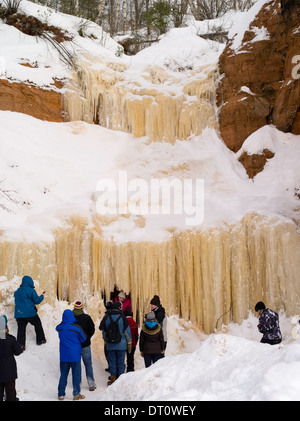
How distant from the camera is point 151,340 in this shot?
19.4 ft

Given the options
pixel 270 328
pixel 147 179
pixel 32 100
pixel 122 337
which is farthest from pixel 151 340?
pixel 32 100

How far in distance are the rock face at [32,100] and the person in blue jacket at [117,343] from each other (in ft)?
24.4

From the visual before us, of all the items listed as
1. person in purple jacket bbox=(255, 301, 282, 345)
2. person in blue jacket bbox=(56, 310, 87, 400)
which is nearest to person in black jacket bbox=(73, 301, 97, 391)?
person in blue jacket bbox=(56, 310, 87, 400)

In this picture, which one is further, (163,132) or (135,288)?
(163,132)

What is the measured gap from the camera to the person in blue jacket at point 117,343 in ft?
19.3

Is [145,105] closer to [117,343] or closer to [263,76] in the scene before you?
[263,76]

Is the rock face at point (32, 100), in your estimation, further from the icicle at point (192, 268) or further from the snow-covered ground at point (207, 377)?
the snow-covered ground at point (207, 377)

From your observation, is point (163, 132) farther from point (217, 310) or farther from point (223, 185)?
point (217, 310)

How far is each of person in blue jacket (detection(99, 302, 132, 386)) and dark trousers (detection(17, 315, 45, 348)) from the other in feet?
5.33

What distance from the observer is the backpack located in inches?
229

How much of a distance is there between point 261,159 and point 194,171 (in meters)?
1.82

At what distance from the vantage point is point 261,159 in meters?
10.5
